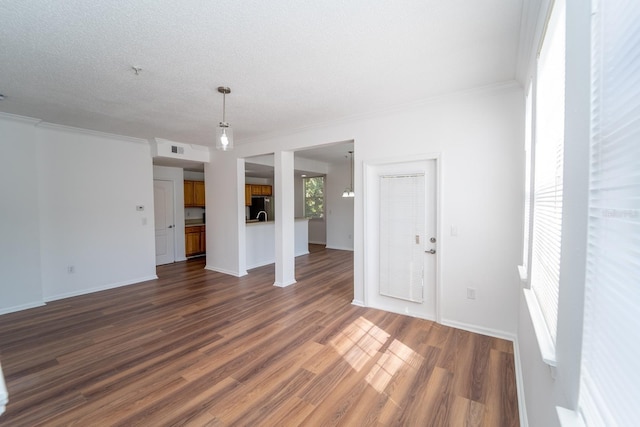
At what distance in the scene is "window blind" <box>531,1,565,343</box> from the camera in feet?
4.05

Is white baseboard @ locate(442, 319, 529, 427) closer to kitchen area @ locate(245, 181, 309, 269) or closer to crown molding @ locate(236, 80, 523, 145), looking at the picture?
crown molding @ locate(236, 80, 523, 145)

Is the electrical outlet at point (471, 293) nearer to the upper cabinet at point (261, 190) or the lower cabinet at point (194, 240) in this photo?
the lower cabinet at point (194, 240)

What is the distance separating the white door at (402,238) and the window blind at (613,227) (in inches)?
105

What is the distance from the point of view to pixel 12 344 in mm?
2904

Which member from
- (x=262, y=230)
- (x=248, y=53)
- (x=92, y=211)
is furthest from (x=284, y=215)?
(x=92, y=211)

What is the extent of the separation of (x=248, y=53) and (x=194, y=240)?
6.29 meters

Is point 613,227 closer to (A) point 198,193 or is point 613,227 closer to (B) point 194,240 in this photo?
(B) point 194,240

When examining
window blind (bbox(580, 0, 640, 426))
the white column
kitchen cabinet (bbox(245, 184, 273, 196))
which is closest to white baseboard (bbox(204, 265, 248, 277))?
the white column

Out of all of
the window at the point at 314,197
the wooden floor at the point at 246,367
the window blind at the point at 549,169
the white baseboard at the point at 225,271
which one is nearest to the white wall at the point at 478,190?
the wooden floor at the point at 246,367

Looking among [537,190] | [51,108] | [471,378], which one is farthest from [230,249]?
[537,190]

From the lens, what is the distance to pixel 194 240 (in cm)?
743

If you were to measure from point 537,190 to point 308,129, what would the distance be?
10.4 ft

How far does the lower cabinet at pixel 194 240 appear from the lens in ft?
23.8

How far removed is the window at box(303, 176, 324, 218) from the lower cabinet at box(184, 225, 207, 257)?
3357 mm
